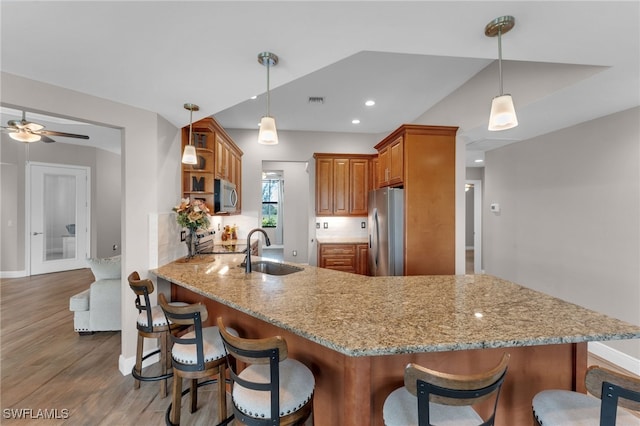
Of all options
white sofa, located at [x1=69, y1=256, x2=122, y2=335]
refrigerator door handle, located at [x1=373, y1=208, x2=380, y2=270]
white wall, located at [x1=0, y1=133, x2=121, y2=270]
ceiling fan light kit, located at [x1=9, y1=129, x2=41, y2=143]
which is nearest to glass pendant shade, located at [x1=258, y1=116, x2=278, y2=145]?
refrigerator door handle, located at [x1=373, y1=208, x2=380, y2=270]

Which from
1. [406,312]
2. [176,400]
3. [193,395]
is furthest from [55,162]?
[406,312]

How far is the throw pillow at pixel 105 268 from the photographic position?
3354 millimetres

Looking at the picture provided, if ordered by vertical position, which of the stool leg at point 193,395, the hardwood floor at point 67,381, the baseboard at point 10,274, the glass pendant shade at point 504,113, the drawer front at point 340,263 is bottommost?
the hardwood floor at point 67,381

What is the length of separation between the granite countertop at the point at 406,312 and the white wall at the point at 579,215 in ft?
5.49

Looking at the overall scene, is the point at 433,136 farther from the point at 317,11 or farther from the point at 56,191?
the point at 56,191

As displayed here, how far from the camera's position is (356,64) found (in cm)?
285

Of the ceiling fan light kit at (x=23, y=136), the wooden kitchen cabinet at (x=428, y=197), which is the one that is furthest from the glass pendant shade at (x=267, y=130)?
the ceiling fan light kit at (x=23, y=136)

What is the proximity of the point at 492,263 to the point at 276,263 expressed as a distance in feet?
12.3

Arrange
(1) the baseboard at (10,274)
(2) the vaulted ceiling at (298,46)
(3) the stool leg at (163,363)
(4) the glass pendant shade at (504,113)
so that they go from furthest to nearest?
(1) the baseboard at (10,274) → (3) the stool leg at (163,363) → (4) the glass pendant shade at (504,113) → (2) the vaulted ceiling at (298,46)

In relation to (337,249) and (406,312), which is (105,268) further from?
(406,312)

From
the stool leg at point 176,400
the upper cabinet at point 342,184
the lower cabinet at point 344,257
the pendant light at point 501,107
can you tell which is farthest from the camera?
the upper cabinet at point 342,184

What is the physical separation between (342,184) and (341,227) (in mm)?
861

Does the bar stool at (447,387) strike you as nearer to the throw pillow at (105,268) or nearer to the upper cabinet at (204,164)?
the upper cabinet at (204,164)

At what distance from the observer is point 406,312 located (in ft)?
4.85
